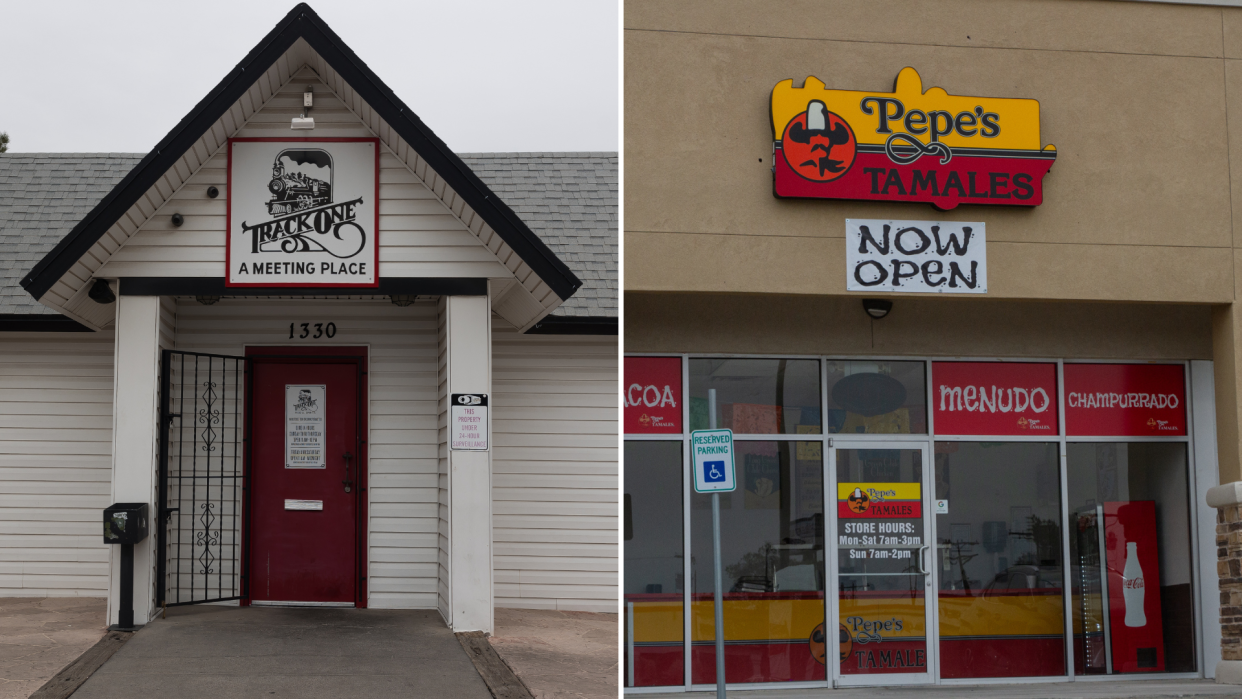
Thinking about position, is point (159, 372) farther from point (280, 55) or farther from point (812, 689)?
point (812, 689)

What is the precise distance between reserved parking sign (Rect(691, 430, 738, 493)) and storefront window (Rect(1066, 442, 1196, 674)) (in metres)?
4.59

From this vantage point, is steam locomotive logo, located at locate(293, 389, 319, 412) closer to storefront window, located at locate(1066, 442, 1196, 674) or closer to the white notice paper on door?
the white notice paper on door

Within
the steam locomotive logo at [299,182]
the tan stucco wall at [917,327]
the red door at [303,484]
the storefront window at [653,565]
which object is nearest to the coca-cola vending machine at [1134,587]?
the tan stucco wall at [917,327]

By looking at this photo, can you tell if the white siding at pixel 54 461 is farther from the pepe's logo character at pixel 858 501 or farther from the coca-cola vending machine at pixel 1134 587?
the coca-cola vending machine at pixel 1134 587

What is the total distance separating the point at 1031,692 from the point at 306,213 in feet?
27.0

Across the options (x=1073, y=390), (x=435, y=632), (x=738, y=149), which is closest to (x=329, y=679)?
(x=435, y=632)

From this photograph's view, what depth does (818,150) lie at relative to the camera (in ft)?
33.2

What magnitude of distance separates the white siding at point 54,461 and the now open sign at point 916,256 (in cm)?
781

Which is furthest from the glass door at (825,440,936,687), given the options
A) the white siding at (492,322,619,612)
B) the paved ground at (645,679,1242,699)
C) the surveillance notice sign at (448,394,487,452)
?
the surveillance notice sign at (448,394,487,452)

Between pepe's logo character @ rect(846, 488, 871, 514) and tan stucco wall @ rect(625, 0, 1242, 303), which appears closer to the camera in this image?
tan stucco wall @ rect(625, 0, 1242, 303)

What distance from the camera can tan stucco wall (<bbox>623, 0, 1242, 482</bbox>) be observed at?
33.2 feet

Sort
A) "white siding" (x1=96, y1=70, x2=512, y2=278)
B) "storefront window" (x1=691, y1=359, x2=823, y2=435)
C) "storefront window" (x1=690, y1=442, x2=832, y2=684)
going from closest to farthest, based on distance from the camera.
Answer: "white siding" (x1=96, y1=70, x2=512, y2=278) < "storefront window" (x1=690, y1=442, x2=832, y2=684) < "storefront window" (x1=691, y1=359, x2=823, y2=435)

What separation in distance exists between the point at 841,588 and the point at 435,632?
13.5 feet

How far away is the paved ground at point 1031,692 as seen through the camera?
401 inches
